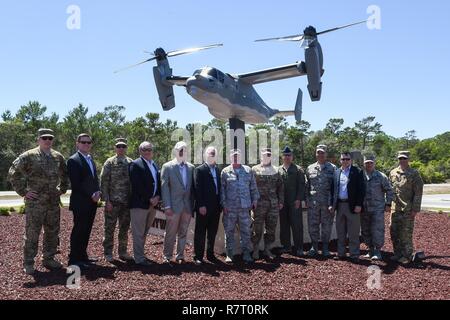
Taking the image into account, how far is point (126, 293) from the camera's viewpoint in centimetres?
503

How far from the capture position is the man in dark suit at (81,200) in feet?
20.9

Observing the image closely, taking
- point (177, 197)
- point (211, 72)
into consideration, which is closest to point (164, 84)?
point (211, 72)

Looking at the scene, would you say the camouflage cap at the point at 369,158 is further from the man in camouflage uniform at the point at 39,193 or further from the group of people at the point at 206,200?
the man in camouflage uniform at the point at 39,193

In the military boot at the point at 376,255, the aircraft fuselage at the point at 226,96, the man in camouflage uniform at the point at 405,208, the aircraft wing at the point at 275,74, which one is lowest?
the military boot at the point at 376,255

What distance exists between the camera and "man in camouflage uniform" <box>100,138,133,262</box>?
22.6 feet

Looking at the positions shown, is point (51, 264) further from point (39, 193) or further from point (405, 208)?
point (405, 208)

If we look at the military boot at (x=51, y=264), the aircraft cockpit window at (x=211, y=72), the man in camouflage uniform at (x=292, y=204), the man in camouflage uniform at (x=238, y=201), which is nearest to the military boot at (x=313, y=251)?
the man in camouflage uniform at (x=292, y=204)

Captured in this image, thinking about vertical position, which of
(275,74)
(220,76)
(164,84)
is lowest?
(220,76)

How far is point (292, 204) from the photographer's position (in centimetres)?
787

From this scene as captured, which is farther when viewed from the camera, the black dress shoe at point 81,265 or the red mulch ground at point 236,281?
the black dress shoe at point 81,265

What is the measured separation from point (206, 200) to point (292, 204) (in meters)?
1.89

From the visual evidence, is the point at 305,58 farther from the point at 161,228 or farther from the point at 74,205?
the point at 74,205

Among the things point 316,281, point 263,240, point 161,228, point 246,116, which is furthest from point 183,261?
point 246,116

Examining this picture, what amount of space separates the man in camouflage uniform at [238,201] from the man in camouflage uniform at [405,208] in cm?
262
